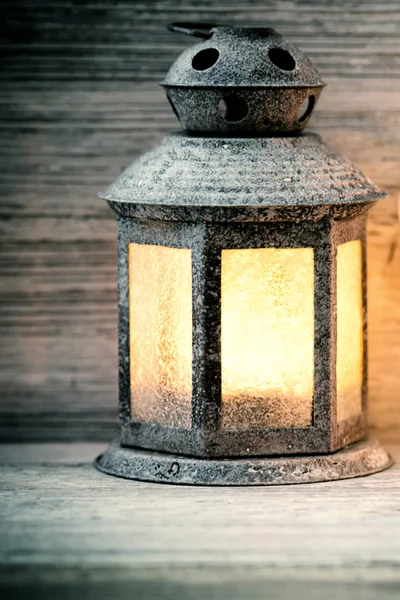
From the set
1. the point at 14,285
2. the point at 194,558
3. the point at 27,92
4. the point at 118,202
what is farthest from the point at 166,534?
the point at 27,92

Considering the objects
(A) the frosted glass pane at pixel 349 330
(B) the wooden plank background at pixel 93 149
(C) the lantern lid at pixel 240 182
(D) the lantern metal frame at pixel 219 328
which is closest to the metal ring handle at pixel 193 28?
(B) the wooden plank background at pixel 93 149

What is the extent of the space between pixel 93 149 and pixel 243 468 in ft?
2.64

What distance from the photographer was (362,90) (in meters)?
2.89

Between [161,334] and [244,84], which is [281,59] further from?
[161,334]

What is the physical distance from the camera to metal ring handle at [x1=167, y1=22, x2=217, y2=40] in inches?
105

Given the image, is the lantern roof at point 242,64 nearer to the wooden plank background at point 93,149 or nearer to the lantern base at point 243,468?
the wooden plank background at point 93,149

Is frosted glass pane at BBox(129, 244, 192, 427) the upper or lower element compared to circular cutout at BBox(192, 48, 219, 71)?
lower

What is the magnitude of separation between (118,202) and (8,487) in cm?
60

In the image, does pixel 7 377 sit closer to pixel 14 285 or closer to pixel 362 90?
pixel 14 285

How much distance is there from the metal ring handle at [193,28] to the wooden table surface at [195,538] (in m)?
0.89

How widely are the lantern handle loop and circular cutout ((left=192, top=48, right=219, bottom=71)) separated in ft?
0.12

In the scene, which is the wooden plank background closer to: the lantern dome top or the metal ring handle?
the metal ring handle

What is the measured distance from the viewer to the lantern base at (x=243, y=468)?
256cm

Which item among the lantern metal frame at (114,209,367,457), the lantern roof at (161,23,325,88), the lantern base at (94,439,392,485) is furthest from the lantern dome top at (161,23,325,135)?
the lantern base at (94,439,392,485)
